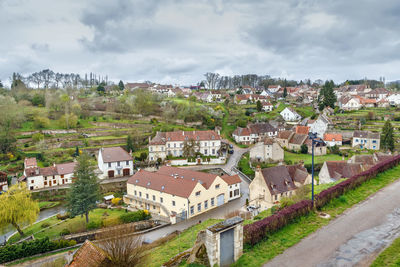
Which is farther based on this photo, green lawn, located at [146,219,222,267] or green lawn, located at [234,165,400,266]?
green lawn, located at [146,219,222,267]

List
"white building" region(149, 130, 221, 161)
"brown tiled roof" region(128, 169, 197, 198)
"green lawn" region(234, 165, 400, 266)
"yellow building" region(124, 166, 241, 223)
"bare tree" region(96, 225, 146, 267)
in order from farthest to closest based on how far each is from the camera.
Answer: "white building" region(149, 130, 221, 161)
"brown tiled roof" region(128, 169, 197, 198)
"yellow building" region(124, 166, 241, 223)
"bare tree" region(96, 225, 146, 267)
"green lawn" region(234, 165, 400, 266)

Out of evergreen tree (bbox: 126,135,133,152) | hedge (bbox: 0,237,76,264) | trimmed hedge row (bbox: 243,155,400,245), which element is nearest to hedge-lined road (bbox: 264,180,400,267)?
trimmed hedge row (bbox: 243,155,400,245)

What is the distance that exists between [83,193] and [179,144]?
26871mm

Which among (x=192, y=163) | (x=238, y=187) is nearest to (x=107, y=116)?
(x=192, y=163)

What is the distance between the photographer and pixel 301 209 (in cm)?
1421

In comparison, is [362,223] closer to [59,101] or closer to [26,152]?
[26,152]

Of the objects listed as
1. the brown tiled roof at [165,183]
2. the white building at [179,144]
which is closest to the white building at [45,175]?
the brown tiled roof at [165,183]

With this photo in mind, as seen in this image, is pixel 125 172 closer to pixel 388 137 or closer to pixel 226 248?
pixel 226 248

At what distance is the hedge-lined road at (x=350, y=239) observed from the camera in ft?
35.1

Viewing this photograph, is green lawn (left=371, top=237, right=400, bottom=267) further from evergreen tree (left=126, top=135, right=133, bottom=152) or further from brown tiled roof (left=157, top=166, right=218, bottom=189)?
evergreen tree (left=126, top=135, right=133, bottom=152)

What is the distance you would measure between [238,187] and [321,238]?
2591 cm

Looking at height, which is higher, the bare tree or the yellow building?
the bare tree

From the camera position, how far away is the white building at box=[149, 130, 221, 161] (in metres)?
53.1

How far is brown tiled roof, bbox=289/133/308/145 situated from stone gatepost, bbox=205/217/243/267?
52067 mm
